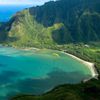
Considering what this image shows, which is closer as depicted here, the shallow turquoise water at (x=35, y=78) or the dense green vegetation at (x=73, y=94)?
the dense green vegetation at (x=73, y=94)

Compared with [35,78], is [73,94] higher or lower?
higher

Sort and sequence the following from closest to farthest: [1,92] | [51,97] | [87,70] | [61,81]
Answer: [51,97], [1,92], [61,81], [87,70]

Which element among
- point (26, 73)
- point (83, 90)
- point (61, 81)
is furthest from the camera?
point (26, 73)

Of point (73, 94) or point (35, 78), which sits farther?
point (35, 78)

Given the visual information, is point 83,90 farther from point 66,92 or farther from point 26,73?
point 26,73

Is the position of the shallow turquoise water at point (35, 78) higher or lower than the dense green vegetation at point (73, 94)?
lower

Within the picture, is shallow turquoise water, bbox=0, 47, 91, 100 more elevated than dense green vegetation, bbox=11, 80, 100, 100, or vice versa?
dense green vegetation, bbox=11, 80, 100, 100

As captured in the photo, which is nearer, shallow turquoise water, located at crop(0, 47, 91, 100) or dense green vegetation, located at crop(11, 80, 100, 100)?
dense green vegetation, located at crop(11, 80, 100, 100)

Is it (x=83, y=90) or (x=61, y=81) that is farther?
(x=61, y=81)

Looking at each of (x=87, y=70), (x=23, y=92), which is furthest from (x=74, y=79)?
(x=23, y=92)
